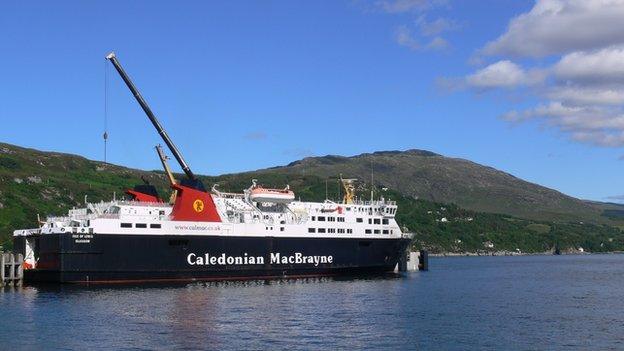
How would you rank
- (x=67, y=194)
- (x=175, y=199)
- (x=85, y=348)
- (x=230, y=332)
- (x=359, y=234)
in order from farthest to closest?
(x=67, y=194)
(x=359, y=234)
(x=175, y=199)
(x=230, y=332)
(x=85, y=348)

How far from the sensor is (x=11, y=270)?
67.4 m

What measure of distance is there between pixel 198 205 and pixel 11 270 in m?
17.3

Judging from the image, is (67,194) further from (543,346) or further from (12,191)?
(543,346)

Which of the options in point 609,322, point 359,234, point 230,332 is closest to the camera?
point 230,332

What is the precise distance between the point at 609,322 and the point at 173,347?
26.6 metres

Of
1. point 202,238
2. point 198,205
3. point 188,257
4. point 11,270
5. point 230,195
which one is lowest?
point 11,270

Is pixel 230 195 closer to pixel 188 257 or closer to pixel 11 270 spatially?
pixel 188 257

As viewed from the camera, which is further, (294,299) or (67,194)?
(67,194)

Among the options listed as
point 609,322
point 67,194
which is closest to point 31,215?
point 67,194

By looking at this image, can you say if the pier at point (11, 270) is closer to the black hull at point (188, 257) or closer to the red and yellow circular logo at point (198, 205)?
the black hull at point (188, 257)

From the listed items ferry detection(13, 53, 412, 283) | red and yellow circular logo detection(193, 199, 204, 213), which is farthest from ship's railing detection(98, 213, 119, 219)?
red and yellow circular logo detection(193, 199, 204, 213)

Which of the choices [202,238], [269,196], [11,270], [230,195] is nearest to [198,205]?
[202,238]

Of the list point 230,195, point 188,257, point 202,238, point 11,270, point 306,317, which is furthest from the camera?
point 230,195

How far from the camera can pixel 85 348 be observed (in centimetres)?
3628
